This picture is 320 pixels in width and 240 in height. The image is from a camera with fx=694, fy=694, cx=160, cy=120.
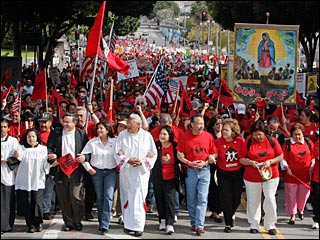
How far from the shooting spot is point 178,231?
9578 millimetres

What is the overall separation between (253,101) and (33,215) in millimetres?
5973

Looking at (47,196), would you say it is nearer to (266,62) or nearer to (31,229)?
(31,229)

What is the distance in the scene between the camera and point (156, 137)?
32.7 feet

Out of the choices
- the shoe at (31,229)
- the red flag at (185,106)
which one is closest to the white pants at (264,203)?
the shoe at (31,229)

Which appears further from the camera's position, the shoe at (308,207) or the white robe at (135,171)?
the shoe at (308,207)

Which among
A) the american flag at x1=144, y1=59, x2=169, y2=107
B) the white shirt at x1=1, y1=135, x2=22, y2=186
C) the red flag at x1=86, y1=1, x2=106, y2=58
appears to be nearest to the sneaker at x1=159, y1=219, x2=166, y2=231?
the white shirt at x1=1, y1=135, x2=22, y2=186

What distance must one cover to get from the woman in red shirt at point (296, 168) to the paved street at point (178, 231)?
332 millimetres

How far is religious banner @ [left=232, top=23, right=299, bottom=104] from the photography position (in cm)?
1377

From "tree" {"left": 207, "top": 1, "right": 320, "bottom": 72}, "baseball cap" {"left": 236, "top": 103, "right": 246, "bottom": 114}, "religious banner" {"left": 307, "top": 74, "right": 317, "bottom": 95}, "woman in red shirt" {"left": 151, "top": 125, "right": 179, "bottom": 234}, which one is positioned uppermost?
"tree" {"left": 207, "top": 1, "right": 320, "bottom": 72}

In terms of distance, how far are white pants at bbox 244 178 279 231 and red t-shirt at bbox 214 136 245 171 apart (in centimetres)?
31

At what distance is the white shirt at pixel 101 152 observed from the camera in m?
9.43

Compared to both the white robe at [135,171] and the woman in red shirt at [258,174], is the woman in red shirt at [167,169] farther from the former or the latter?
the woman in red shirt at [258,174]

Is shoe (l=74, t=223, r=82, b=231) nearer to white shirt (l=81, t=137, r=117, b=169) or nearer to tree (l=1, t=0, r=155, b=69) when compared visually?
white shirt (l=81, t=137, r=117, b=169)

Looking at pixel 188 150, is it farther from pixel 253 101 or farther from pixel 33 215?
pixel 253 101
